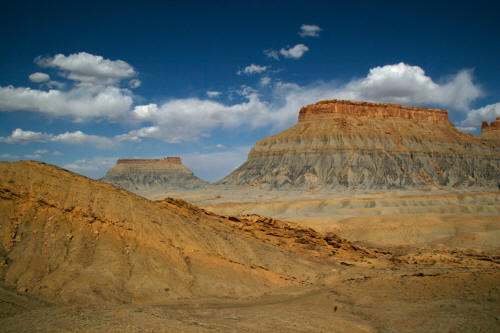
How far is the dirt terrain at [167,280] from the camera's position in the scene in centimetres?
735

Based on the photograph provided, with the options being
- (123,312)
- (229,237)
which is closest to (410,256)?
(229,237)

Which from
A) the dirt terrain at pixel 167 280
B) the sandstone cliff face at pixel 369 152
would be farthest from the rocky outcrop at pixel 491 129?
the dirt terrain at pixel 167 280

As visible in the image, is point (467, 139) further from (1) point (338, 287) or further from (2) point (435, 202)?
(1) point (338, 287)

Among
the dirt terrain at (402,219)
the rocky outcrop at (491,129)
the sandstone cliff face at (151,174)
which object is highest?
the rocky outcrop at (491,129)

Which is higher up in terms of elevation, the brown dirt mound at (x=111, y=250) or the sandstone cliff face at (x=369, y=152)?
the sandstone cliff face at (x=369, y=152)

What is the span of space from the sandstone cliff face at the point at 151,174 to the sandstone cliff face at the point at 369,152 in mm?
39484


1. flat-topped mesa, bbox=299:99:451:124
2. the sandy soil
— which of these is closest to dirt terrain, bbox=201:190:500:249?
the sandy soil

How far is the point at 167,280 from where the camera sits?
32.6ft

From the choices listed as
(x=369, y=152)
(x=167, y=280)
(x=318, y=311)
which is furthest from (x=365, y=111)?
(x=167, y=280)

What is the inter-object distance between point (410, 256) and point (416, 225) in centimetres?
1462

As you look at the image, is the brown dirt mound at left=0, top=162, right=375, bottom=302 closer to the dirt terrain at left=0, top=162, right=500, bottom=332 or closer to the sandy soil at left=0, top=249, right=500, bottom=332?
the dirt terrain at left=0, top=162, right=500, bottom=332

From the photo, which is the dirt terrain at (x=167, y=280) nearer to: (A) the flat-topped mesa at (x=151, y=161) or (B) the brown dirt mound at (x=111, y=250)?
(B) the brown dirt mound at (x=111, y=250)

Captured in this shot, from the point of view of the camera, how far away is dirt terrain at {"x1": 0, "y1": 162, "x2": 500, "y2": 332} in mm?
7352

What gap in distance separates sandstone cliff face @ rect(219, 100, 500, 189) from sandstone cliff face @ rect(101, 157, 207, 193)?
39484 mm
